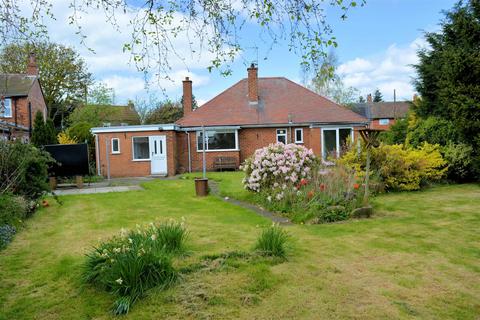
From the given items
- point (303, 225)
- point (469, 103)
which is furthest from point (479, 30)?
point (303, 225)

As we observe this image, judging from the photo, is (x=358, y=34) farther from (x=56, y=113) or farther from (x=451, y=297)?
(x=56, y=113)

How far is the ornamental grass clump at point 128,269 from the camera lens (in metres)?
4.23

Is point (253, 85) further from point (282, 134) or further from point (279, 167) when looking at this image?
point (279, 167)

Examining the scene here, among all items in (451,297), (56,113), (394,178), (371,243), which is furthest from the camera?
(56,113)

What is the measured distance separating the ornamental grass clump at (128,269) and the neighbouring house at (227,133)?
17.7 meters

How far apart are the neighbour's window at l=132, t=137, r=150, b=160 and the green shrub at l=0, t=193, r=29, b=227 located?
1323cm

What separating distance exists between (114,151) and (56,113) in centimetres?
2229

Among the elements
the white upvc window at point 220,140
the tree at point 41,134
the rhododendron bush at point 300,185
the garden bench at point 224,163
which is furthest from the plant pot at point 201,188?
the tree at point 41,134

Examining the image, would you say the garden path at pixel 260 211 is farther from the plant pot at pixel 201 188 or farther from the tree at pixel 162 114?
the tree at pixel 162 114

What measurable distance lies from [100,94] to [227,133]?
66.9ft

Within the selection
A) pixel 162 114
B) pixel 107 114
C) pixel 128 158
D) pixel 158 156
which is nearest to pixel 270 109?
pixel 158 156

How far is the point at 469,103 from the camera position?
12.8m

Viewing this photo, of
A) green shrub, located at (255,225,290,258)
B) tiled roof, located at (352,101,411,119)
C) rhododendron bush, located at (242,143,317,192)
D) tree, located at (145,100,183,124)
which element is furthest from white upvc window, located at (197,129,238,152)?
tiled roof, located at (352,101,411,119)

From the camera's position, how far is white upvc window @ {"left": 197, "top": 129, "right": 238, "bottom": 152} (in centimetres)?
2356
